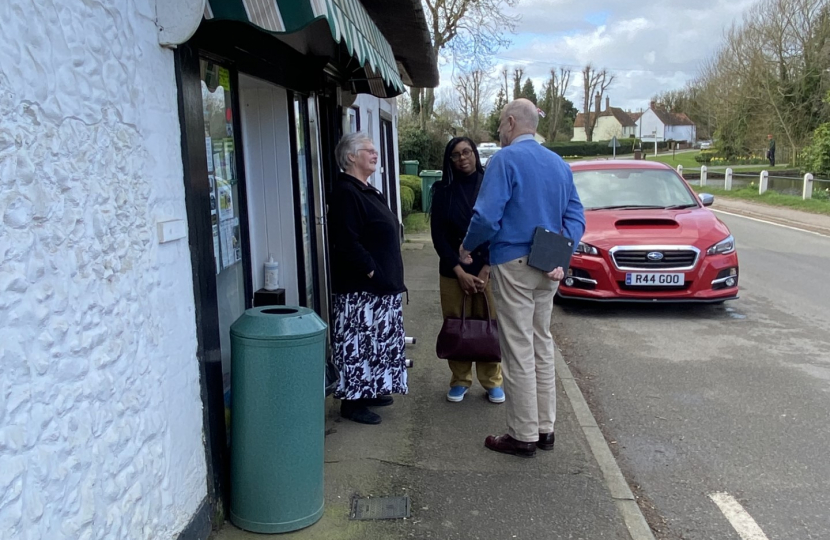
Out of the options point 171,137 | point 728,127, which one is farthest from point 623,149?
point 171,137

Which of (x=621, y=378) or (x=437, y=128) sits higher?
(x=437, y=128)

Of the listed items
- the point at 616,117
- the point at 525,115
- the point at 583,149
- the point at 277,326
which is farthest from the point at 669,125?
the point at 277,326

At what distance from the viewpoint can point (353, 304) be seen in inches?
167

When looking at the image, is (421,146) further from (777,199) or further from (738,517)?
(738,517)

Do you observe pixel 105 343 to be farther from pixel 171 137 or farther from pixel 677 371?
pixel 677 371

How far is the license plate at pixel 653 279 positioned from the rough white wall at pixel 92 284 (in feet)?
17.8

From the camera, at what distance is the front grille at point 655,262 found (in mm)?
7270

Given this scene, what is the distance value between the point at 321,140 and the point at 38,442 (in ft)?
13.5

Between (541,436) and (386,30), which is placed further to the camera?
(386,30)

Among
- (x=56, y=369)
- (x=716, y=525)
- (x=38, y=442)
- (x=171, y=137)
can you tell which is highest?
(x=171, y=137)

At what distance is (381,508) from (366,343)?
44.4 inches

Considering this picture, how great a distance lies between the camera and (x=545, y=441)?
163 inches

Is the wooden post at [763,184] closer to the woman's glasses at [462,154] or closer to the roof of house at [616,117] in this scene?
the woman's glasses at [462,154]

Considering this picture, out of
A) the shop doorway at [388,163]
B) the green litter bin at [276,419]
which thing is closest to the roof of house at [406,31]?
the shop doorway at [388,163]
